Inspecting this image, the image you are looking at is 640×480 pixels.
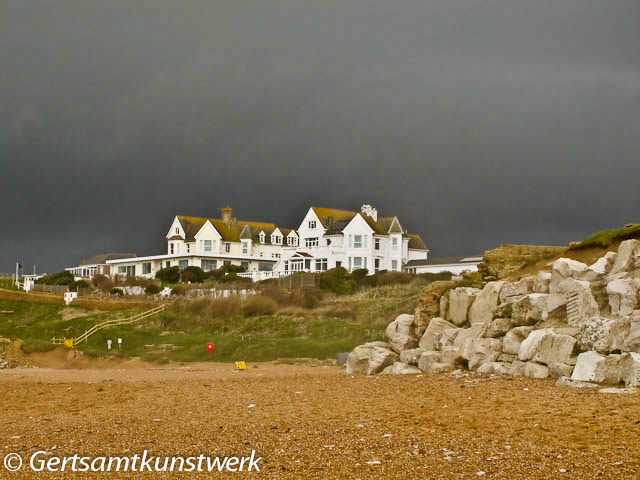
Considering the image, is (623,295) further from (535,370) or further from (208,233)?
(208,233)

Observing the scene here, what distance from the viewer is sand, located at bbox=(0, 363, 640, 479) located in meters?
8.35

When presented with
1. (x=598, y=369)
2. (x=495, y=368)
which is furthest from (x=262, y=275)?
(x=598, y=369)

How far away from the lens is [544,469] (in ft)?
25.9

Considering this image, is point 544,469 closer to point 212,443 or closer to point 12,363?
point 212,443

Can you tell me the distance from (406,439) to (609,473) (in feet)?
9.62

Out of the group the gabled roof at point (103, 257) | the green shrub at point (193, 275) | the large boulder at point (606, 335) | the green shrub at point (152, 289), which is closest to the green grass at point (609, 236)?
the large boulder at point (606, 335)

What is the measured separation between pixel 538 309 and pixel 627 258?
9.05 ft

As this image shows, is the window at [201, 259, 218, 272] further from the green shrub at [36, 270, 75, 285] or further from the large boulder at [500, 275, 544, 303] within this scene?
the large boulder at [500, 275, 544, 303]

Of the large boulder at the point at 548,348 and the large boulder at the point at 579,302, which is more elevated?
the large boulder at the point at 579,302

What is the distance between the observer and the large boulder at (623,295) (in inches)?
632

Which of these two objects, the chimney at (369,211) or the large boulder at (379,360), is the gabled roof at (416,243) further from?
the large boulder at (379,360)

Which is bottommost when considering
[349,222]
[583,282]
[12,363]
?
[12,363]

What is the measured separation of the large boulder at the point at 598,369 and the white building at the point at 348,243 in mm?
56005

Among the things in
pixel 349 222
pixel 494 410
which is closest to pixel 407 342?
pixel 494 410
